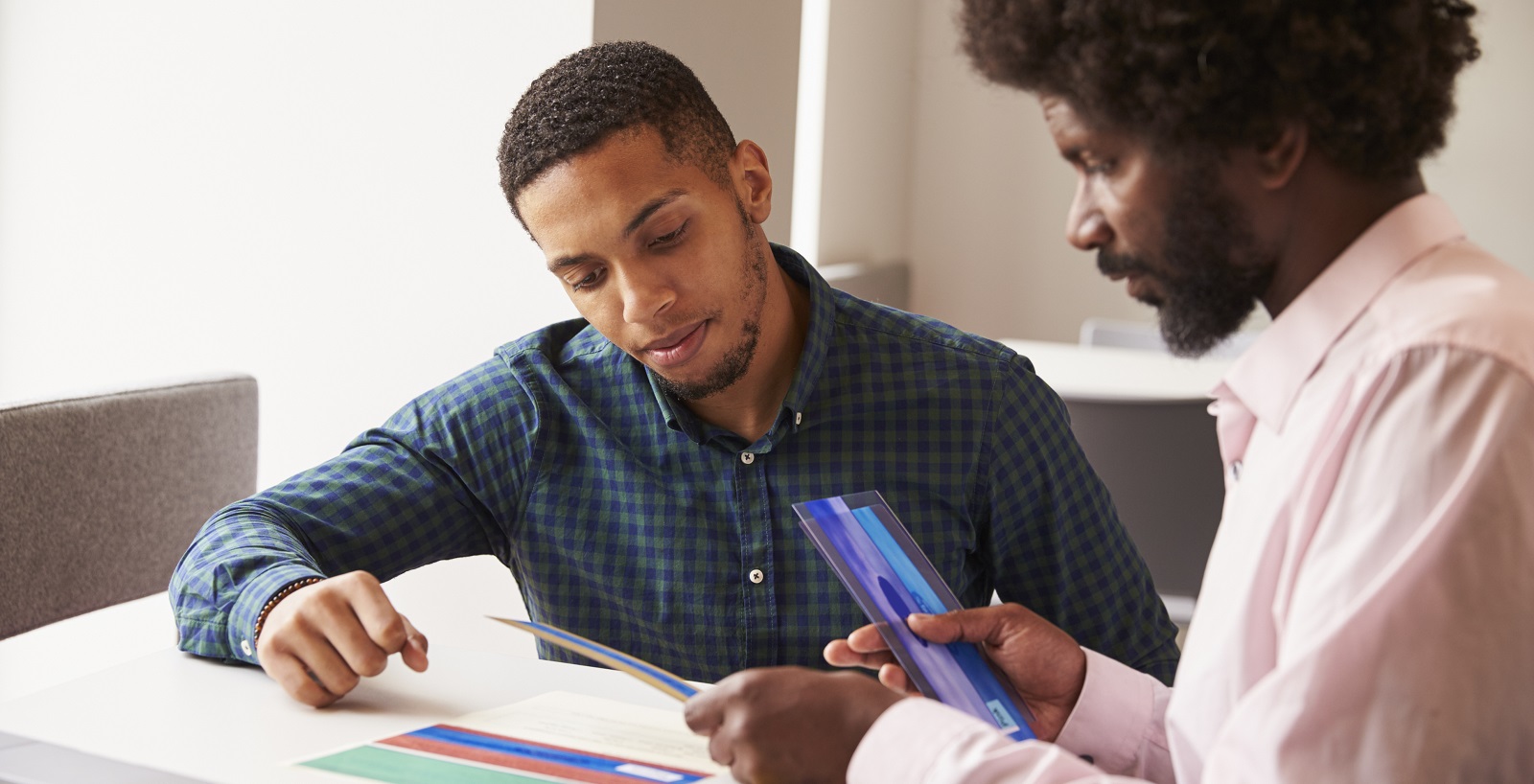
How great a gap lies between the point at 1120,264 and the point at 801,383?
605 millimetres

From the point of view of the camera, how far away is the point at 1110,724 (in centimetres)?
110

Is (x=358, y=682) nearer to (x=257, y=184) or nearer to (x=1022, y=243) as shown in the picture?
(x=257, y=184)

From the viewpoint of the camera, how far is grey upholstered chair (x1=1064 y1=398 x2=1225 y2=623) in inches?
91.7

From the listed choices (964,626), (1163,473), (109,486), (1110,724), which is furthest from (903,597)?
(1163,473)

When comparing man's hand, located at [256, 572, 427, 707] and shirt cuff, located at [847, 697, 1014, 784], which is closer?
shirt cuff, located at [847, 697, 1014, 784]

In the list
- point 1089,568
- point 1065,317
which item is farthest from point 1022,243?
point 1089,568

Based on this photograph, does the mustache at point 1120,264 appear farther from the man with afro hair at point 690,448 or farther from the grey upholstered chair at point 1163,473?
the grey upholstered chair at point 1163,473

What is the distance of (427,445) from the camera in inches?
59.3

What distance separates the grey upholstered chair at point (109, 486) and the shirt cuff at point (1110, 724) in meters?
1.26

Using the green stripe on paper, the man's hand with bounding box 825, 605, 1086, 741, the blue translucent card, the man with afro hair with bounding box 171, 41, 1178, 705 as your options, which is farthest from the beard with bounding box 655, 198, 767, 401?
the green stripe on paper

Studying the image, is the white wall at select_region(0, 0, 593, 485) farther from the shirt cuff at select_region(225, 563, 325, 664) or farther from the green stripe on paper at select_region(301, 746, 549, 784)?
the green stripe on paper at select_region(301, 746, 549, 784)

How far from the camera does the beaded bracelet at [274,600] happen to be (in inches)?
46.0

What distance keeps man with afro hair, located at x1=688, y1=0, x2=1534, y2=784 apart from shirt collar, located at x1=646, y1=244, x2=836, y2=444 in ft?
1.81

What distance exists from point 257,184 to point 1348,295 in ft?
6.22
